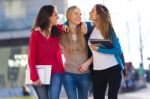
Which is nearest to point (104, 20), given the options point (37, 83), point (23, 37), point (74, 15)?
point (74, 15)

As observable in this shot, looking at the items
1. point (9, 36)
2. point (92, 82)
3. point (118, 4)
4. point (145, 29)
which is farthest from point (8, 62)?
point (92, 82)

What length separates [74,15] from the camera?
5238mm

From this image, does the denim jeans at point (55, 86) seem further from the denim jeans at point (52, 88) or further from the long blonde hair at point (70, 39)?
the long blonde hair at point (70, 39)

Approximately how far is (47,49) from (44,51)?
0.04 metres

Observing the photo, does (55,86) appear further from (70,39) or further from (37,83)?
(70,39)

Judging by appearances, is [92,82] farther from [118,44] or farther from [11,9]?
[11,9]

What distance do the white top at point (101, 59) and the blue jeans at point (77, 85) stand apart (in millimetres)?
175

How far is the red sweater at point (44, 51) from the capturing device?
16.9 feet

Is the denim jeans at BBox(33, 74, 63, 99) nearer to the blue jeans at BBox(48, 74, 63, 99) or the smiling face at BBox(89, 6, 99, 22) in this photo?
the blue jeans at BBox(48, 74, 63, 99)

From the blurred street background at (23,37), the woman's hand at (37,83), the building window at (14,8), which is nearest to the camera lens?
the woman's hand at (37,83)

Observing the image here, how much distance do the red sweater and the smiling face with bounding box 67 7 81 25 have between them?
0.28m

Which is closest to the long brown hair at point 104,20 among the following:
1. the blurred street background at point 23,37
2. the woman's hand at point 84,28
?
the woman's hand at point 84,28

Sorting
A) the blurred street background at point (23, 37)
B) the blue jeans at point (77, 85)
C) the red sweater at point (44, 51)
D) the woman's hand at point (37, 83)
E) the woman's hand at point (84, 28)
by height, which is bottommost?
the blurred street background at point (23, 37)

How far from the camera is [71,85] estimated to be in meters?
5.29
